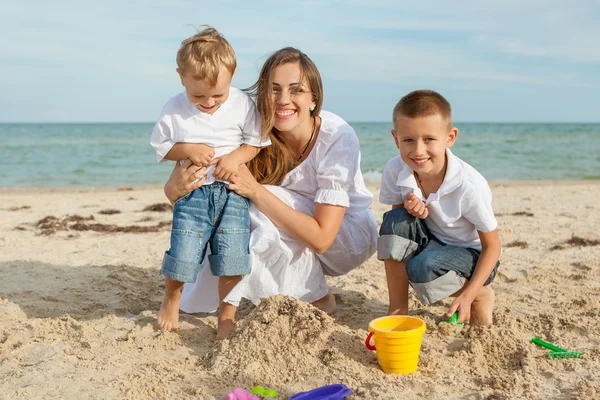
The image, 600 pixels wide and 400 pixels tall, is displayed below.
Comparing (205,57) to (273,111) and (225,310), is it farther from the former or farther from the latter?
(225,310)

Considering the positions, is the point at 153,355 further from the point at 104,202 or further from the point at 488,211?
the point at 104,202

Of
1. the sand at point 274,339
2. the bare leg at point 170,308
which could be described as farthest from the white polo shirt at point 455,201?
the bare leg at point 170,308

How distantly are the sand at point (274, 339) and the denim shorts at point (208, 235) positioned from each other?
12.8 inches

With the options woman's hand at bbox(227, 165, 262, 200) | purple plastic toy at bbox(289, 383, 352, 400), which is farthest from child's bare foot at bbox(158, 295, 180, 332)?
purple plastic toy at bbox(289, 383, 352, 400)

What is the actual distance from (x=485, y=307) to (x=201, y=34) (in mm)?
2147

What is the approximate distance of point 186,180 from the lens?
10.4ft

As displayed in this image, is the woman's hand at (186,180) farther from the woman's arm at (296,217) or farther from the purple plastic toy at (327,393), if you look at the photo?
the purple plastic toy at (327,393)

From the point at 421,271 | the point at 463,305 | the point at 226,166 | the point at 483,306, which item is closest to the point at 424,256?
the point at 421,271

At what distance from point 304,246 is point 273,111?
32.0 inches

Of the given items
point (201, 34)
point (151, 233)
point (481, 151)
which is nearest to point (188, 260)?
point (201, 34)

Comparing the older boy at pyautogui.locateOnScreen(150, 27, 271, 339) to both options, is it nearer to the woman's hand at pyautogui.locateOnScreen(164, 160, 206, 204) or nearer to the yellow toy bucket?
the woman's hand at pyautogui.locateOnScreen(164, 160, 206, 204)

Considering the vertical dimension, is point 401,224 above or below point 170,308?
above

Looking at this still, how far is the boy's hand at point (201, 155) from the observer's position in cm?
316

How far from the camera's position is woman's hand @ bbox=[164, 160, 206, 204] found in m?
3.19
